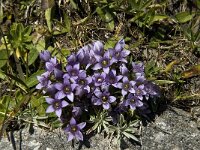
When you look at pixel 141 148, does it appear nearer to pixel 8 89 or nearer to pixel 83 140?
pixel 83 140

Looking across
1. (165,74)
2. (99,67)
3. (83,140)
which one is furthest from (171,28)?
(83,140)

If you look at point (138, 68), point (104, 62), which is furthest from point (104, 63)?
point (138, 68)

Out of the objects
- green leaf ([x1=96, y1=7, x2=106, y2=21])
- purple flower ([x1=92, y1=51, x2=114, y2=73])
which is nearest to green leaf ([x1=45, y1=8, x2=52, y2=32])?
green leaf ([x1=96, y1=7, x2=106, y2=21])

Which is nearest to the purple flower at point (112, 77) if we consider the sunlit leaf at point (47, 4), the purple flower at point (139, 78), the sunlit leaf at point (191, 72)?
the purple flower at point (139, 78)

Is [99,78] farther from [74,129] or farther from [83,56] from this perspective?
[74,129]

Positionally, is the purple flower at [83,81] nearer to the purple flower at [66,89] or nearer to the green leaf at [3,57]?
the purple flower at [66,89]

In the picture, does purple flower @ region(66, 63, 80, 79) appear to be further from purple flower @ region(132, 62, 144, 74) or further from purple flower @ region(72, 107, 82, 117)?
purple flower @ region(132, 62, 144, 74)
